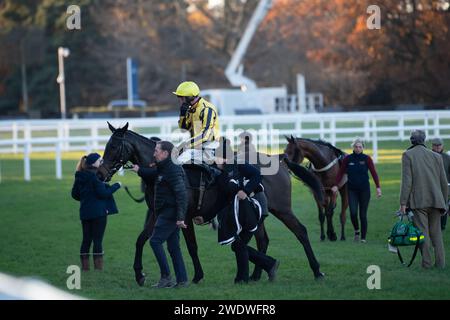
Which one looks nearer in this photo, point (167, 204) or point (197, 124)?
point (167, 204)

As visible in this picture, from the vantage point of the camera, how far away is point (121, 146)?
10.8 metres

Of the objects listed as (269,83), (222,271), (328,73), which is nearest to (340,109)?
(328,73)

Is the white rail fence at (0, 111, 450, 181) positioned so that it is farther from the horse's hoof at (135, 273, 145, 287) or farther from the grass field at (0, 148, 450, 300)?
the horse's hoof at (135, 273, 145, 287)

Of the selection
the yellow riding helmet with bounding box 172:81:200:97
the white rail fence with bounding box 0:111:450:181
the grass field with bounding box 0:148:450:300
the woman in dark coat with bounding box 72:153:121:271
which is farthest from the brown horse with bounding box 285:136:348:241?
the white rail fence with bounding box 0:111:450:181

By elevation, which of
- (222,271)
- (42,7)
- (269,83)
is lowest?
(222,271)

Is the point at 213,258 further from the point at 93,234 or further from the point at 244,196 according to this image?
the point at 244,196

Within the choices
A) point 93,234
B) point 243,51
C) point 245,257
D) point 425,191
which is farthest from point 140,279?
point 243,51

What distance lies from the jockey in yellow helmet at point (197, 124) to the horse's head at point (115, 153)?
2.12ft

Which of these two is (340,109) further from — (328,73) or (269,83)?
(269,83)

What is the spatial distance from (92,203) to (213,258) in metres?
1.91

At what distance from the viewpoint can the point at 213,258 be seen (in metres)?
12.7

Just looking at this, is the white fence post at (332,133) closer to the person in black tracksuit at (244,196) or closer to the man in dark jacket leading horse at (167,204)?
the person in black tracksuit at (244,196)
